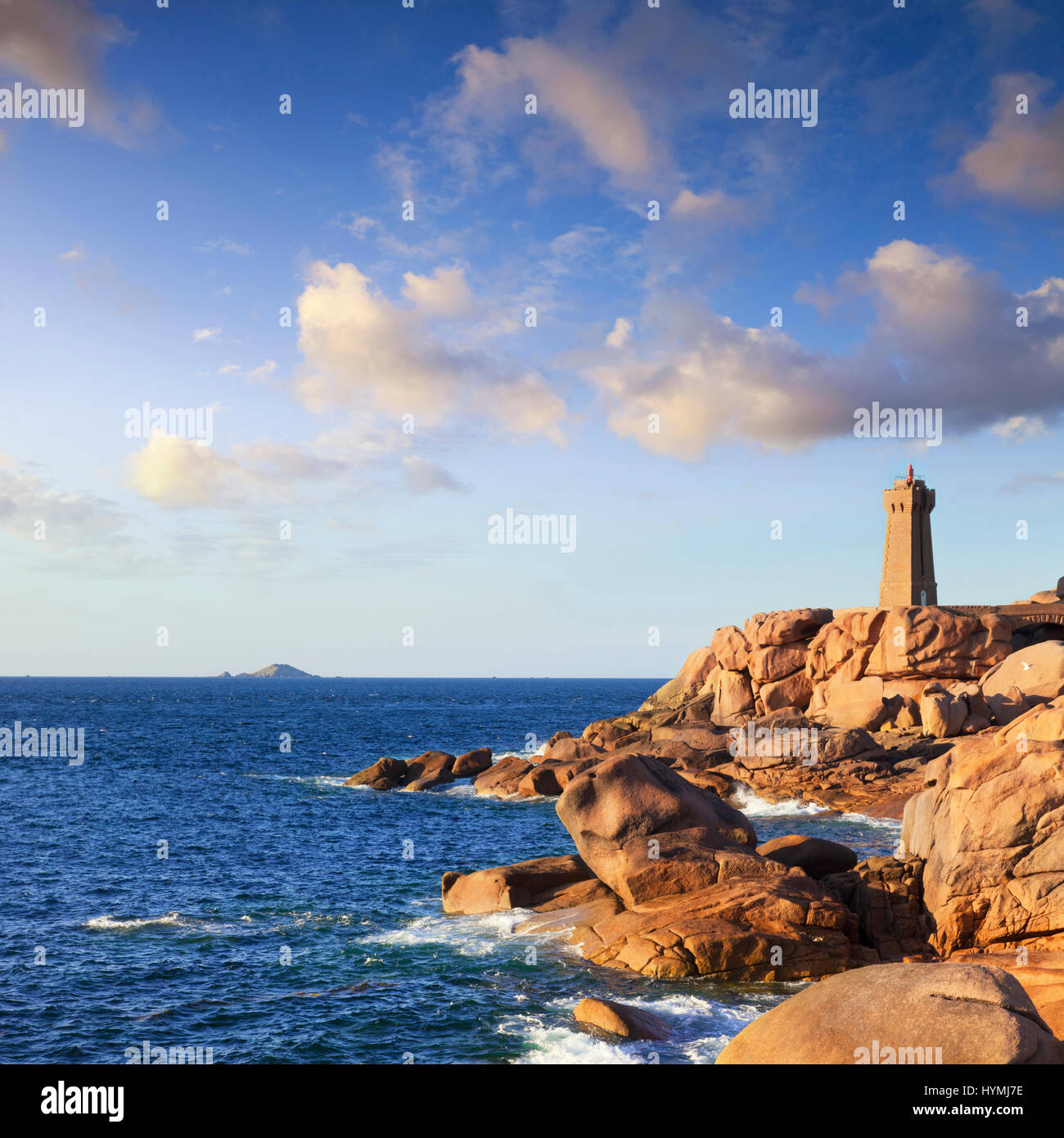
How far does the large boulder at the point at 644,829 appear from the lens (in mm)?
22109

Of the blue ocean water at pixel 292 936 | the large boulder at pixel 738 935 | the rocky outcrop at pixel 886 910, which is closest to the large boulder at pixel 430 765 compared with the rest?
the blue ocean water at pixel 292 936

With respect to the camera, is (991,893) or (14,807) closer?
(991,893)

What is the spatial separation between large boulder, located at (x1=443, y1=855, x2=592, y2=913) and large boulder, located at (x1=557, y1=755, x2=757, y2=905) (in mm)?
2591

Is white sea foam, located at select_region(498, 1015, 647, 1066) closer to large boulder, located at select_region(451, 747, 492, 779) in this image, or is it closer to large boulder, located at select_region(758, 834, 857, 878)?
large boulder, located at select_region(758, 834, 857, 878)

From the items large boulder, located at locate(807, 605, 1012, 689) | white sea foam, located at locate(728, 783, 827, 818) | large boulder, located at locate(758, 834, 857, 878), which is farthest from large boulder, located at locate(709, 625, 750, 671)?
large boulder, located at locate(758, 834, 857, 878)

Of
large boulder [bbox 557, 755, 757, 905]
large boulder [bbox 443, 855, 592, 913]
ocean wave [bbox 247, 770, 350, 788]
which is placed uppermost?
large boulder [bbox 557, 755, 757, 905]

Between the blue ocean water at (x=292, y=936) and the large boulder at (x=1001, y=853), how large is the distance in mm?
4585

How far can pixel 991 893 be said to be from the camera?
19.5m

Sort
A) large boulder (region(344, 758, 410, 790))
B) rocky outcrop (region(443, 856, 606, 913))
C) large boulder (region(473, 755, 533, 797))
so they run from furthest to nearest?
large boulder (region(344, 758, 410, 790)), large boulder (region(473, 755, 533, 797)), rocky outcrop (region(443, 856, 606, 913))

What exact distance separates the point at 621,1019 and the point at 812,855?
1002cm

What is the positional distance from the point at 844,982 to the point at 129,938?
811 inches

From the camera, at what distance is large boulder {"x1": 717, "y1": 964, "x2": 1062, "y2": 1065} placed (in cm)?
934
